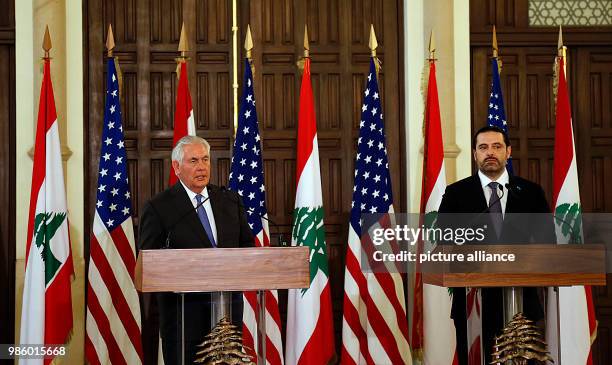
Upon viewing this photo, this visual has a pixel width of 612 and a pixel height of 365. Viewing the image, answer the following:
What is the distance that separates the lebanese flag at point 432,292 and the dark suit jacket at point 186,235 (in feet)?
6.84

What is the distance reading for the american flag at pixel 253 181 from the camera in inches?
243

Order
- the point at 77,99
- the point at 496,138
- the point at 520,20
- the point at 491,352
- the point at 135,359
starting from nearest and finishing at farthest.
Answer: the point at 491,352, the point at 496,138, the point at 135,359, the point at 77,99, the point at 520,20

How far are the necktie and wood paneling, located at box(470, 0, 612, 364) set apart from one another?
7.73 ft

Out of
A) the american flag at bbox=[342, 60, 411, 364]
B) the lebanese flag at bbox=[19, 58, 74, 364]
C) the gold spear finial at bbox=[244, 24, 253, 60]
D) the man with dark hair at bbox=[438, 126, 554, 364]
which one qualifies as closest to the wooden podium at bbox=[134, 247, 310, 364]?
the man with dark hair at bbox=[438, 126, 554, 364]

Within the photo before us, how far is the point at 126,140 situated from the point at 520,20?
11.5ft

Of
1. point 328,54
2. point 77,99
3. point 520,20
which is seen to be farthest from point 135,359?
point 520,20

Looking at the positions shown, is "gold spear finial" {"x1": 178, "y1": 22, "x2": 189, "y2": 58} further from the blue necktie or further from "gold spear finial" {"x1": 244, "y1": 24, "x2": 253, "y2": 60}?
the blue necktie

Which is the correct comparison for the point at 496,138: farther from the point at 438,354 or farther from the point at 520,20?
the point at 520,20

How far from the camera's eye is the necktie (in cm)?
464

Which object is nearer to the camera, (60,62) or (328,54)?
(60,62)

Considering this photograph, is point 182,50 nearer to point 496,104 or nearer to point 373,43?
point 373,43

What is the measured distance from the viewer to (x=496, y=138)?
474cm

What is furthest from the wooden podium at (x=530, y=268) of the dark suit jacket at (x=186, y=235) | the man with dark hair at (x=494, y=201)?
the dark suit jacket at (x=186, y=235)

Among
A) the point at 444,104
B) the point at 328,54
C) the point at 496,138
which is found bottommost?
the point at 496,138
